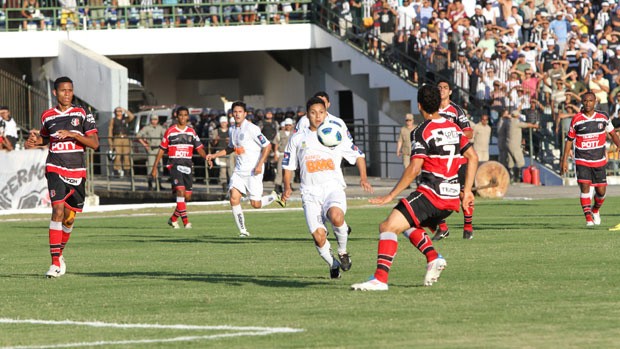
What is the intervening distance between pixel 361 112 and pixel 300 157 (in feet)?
107

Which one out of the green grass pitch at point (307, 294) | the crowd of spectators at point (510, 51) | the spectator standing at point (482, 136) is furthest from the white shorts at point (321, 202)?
the spectator standing at point (482, 136)

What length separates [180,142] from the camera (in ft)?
83.5

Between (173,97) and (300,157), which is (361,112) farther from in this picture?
(300,157)

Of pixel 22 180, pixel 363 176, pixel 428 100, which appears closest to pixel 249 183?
pixel 363 176

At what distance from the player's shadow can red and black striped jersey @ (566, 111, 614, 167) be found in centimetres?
863

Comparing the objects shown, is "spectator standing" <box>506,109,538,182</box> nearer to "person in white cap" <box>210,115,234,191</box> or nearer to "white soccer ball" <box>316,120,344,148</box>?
"person in white cap" <box>210,115,234,191</box>

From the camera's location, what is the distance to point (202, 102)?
5419 cm

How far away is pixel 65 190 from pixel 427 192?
4.53 m

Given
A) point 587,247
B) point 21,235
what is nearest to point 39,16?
point 21,235

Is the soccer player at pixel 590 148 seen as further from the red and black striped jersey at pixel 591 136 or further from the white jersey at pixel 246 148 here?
the white jersey at pixel 246 148

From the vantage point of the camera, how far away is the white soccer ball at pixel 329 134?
14967 millimetres

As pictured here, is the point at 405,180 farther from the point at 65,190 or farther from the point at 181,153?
the point at 181,153

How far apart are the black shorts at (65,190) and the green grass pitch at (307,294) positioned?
0.80 m

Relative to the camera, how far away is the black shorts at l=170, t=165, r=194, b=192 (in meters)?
Result: 25.6
